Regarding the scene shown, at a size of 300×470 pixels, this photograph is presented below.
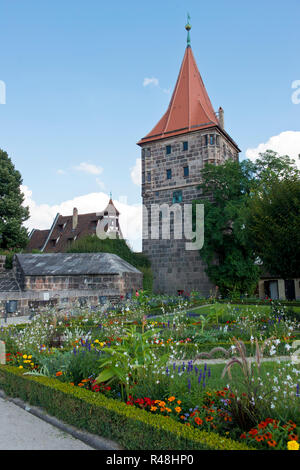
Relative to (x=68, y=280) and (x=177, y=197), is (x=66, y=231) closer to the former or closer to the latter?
(x=177, y=197)

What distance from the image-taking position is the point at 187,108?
99.3 ft

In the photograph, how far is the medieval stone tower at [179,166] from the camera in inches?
1083

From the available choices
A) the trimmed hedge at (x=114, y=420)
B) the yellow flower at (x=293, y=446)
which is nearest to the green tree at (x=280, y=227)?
the trimmed hedge at (x=114, y=420)

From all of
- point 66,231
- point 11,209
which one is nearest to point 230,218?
point 11,209

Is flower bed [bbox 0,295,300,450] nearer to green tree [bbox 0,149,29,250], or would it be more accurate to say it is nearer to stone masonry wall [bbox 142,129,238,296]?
green tree [bbox 0,149,29,250]

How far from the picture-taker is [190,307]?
16.1 meters

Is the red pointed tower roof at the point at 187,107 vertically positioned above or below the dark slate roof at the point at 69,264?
above

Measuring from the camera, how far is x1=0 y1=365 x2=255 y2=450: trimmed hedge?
298 centimetres

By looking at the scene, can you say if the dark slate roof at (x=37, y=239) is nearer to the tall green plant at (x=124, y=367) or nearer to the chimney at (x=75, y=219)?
the chimney at (x=75, y=219)

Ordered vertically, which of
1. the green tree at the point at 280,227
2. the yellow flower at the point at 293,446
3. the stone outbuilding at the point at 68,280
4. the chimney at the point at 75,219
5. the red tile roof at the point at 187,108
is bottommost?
the yellow flower at the point at 293,446

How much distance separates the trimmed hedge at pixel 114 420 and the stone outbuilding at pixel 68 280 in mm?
9236

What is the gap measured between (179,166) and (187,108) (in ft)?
17.5

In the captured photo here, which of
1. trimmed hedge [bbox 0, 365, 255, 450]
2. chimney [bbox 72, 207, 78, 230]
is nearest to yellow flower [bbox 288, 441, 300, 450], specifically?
trimmed hedge [bbox 0, 365, 255, 450]
